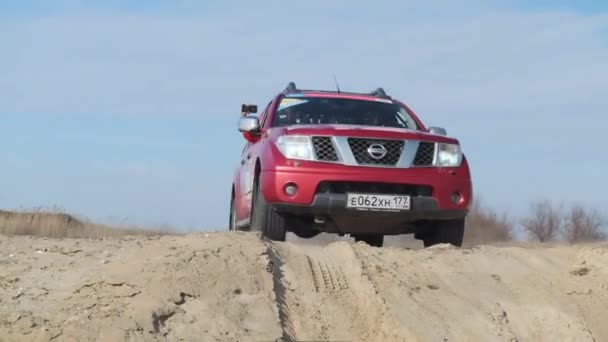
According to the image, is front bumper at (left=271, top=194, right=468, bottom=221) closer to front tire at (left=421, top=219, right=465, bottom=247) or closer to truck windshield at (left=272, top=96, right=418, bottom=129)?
front tire at (left=421, top=219, right=465, bottom=247)

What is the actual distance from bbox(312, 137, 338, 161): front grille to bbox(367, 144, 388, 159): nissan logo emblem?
0.30m

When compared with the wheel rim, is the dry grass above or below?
below

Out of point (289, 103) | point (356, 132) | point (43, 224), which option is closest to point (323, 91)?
point (289, 103)

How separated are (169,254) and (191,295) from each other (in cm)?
68

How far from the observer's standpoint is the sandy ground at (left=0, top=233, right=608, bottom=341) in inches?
195

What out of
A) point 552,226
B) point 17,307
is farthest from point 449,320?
point 552,226

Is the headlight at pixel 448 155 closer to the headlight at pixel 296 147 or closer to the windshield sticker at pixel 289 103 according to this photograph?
the headlight at pixel 296 147

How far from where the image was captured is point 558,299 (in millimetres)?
6121

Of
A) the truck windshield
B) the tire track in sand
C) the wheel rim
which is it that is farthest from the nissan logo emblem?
the wheel rim

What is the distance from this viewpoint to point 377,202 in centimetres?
730

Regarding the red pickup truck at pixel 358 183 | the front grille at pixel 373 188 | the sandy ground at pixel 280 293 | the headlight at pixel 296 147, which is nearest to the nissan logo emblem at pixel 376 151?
the red pickup truck at pixel 358 183

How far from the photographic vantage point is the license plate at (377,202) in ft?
23.8

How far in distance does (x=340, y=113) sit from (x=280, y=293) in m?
3.77

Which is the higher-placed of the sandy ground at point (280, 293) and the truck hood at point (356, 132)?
the truck hood at point (356, 132)
